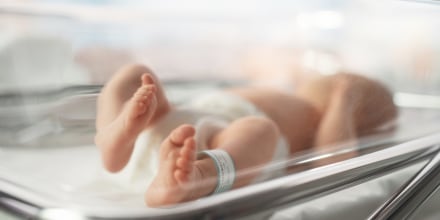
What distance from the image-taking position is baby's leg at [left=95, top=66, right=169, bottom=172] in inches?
21.0

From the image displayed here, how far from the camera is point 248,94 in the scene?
0.80 m

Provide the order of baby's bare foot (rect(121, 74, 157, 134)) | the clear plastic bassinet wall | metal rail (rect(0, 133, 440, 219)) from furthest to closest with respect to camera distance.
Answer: the clear plastic bassinet wall, baby's bare foot (rect(121, 74, 157, 134)), metal rail (rect(0, 133, 440, 219))

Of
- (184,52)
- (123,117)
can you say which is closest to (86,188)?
(123,117)

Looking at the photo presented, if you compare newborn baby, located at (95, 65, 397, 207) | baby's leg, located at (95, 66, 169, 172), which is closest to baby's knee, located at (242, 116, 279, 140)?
newborn baby, located at (95, 65, 397, 207)

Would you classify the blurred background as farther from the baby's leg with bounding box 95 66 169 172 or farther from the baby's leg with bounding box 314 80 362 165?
the baby's leg with bounding box 314 80 362 165

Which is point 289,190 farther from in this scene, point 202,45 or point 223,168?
point 202,45

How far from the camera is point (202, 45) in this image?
3.80ft

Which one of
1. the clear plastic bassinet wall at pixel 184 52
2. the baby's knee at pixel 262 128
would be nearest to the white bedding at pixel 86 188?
the clear plastic bassinet wall at pixel 184 52

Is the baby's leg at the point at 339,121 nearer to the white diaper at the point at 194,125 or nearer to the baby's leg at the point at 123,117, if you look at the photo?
the white diaper at the point at 194,125

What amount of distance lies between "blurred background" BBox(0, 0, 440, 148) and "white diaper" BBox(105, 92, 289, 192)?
0.09 metres

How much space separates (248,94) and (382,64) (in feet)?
1.08

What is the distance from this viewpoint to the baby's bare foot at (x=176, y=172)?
45 cm

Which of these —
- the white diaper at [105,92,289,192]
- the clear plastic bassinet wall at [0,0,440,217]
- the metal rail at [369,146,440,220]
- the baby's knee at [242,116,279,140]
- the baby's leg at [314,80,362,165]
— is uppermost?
the clear plastic bassinet wall at [0,0,440,217]

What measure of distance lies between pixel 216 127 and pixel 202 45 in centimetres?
55
